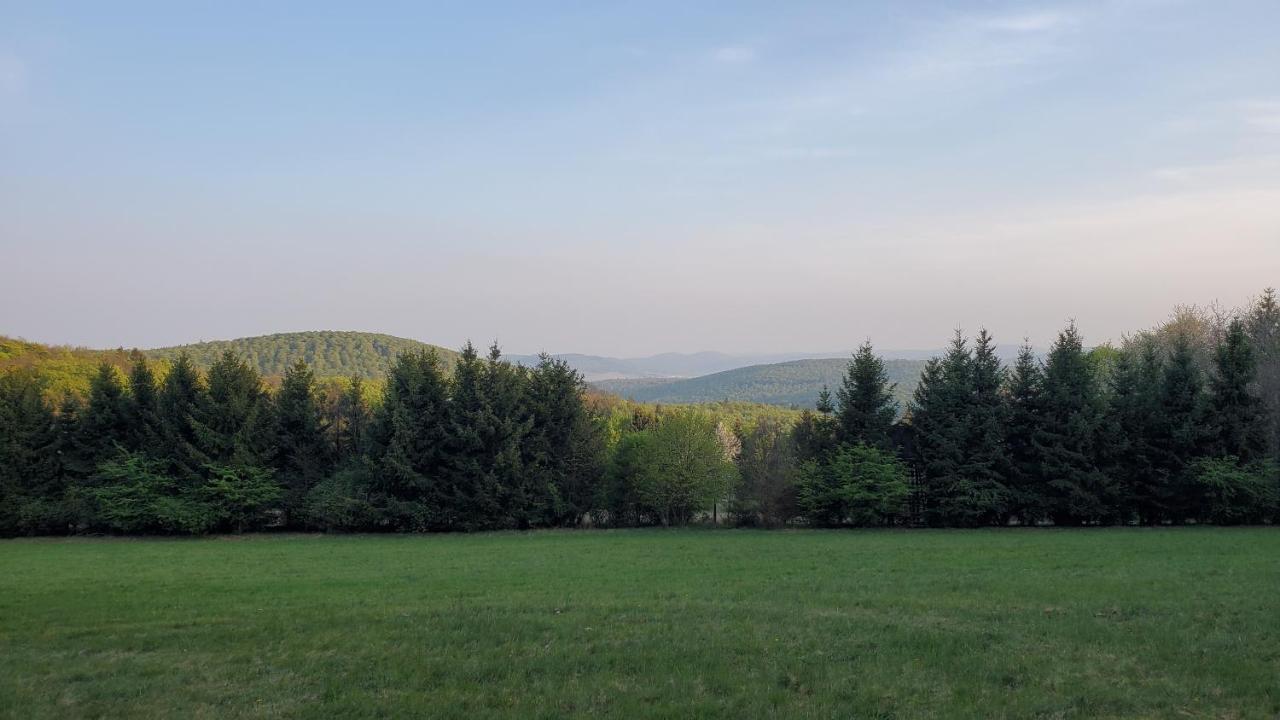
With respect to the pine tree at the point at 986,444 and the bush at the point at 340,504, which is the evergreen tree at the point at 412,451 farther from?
the pine tree at the point at 986,444

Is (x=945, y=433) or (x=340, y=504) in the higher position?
(x=945, y=433)

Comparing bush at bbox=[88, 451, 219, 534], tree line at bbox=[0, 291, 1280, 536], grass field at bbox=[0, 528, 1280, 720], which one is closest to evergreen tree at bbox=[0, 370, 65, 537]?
tree line at bbox=[0, 291, 1280, 536]

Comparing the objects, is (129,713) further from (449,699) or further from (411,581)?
(411,581)

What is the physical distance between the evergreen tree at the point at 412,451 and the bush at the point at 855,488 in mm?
20279

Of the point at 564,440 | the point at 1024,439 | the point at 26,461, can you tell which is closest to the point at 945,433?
the point at 1024,439

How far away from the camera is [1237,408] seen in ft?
126

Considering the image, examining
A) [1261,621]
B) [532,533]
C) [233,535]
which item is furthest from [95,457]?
[1261,621]

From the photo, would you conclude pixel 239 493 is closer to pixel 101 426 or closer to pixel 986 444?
pixel 101 426

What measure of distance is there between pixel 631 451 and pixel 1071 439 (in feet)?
78.8

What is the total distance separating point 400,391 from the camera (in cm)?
4559

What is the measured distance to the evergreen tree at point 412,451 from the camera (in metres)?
43.5

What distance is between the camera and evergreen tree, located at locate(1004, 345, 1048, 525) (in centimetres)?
3981

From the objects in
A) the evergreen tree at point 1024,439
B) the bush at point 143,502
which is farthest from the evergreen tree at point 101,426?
the evergreen tree at point 1024,439

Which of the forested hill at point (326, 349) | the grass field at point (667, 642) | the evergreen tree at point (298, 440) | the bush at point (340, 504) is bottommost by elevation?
the bush at point (340, 504)
